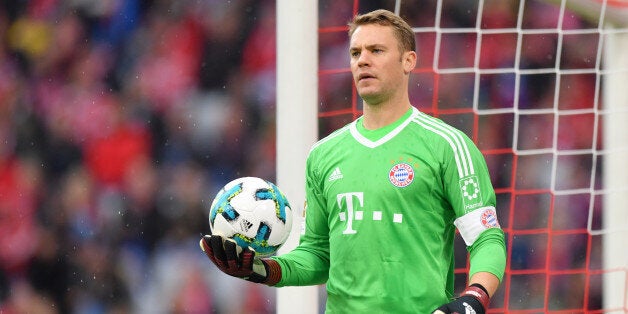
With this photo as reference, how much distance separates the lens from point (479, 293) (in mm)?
2543

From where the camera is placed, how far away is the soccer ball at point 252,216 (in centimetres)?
281

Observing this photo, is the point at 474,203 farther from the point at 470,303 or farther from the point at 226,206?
the point at 226,206

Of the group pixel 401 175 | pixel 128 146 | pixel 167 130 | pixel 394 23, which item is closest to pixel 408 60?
pixel 394 23

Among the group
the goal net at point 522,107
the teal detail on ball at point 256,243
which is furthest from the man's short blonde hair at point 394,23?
the goal net at point 522,107

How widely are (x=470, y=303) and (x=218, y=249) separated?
65 cm

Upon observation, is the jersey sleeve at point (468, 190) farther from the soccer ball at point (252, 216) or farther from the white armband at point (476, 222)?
the soccer ball at point (252, 216)

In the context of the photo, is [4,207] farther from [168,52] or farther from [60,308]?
[168,52]

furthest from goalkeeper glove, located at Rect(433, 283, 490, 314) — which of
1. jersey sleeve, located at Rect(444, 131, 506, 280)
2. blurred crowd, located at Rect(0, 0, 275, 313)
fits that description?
blurred crowd, located at Rect(0, 0, 275, 313)

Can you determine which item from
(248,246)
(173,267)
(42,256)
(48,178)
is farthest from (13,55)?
(248,246)

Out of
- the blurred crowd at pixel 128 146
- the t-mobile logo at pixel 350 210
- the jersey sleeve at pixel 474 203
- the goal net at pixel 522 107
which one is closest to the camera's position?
the jersey sleeve at pixel 474 203

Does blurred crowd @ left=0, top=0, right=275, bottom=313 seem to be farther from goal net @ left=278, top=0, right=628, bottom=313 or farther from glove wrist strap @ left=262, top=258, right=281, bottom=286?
glove wrist strap @ left=262, top=258, right=281, bottom=286

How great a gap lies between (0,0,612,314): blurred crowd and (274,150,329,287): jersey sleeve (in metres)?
2.52

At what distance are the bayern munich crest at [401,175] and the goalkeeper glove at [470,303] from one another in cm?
34

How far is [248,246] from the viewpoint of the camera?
110 inches
